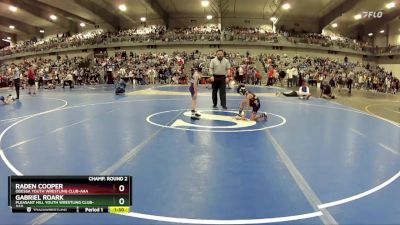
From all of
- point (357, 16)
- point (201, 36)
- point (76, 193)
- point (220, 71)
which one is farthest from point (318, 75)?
point (76, 193)

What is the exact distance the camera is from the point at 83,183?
2.38m

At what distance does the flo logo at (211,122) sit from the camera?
823 cm

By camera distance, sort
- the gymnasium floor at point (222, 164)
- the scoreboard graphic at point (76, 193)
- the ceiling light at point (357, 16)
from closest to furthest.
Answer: the scoreboard graphic at point (76, 193) < the gymnasium floor at point (222, 164) < the ceiling light at point (357, 16)

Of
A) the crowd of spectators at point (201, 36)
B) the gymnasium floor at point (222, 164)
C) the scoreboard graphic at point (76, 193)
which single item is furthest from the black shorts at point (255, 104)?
the crowd of spectators at point (201, 36)

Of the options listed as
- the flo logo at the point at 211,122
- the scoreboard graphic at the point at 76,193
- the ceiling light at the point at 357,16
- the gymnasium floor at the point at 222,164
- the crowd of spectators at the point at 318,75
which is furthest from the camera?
the ceiling light at the point at 357,16

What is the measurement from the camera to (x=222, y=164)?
17.4 ft

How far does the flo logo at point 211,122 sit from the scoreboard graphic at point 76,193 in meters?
5.52

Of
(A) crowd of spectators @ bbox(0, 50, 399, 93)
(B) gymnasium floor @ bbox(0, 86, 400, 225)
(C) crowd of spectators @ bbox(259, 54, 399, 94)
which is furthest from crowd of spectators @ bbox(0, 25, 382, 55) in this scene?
(B) gymnasium floor @ bbox(0, 86, 400, 225)

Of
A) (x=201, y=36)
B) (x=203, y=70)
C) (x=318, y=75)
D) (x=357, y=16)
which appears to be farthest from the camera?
(x=357, y=16)

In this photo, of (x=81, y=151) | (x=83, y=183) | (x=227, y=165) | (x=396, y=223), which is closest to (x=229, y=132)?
(x=227, y=165)

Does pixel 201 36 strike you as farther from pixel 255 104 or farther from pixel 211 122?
pixel 211 122

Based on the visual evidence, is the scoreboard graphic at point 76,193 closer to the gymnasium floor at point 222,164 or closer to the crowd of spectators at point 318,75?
the gymnasium floor at point 222,164

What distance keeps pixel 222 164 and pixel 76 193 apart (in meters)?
3.16

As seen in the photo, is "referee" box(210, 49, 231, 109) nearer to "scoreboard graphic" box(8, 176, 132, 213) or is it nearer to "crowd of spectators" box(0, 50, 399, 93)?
"scoreboard graphic" box(8, 176, 132, 213)
